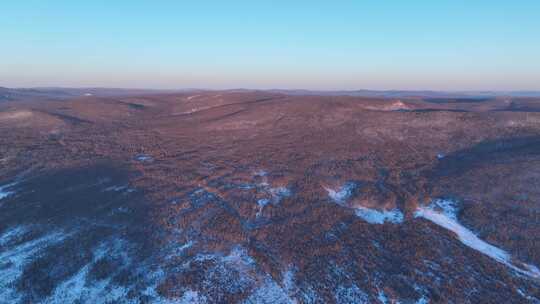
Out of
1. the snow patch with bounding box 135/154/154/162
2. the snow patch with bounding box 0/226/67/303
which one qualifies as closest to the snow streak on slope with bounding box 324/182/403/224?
the snow patch with bounding box 0/226/67/303

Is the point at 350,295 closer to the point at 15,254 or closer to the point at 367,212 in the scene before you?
the point at 367,212

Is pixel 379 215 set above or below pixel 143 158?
below

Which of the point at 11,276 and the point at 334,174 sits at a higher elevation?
the point at 334,174

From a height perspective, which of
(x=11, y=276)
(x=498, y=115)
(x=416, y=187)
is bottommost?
(x=11, y=276)

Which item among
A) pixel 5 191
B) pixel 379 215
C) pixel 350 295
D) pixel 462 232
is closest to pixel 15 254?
pixel 5 191

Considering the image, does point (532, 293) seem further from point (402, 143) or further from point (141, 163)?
point (141, 163)

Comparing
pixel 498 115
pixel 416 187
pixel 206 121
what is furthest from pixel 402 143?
pixel 206 121

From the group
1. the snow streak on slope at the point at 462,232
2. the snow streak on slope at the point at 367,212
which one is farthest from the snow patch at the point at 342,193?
the snow streak on slope at the point at 462,232

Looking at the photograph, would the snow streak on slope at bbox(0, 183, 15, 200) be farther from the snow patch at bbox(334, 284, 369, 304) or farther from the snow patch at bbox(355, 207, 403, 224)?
the snow patch at bbox(355, 207, 403, 224)
